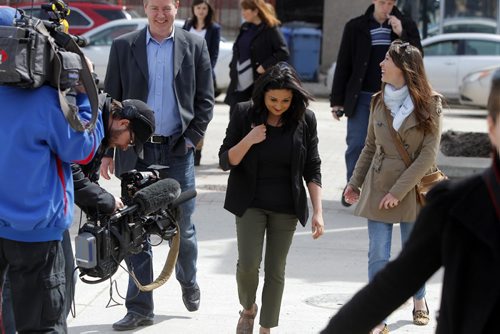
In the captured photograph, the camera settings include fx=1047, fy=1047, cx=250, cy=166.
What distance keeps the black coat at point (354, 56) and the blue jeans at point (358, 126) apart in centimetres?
5

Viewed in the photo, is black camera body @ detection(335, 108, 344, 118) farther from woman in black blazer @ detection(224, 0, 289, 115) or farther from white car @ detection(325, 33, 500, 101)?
Result: white car @ detection(325, 33, 500, 101)

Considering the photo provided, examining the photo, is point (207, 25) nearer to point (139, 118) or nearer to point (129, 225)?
point (139, 118)

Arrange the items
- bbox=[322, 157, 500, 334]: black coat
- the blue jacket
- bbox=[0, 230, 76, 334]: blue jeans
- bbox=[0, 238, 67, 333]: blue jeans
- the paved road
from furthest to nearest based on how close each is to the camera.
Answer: the paved road, bbox=[0, 230, 76, 334]: blue jeans, bbox=[0, 238, 67, 333]: blue jeans, the blue jacket, bbox=[322, 157, 500, 334]: black coat

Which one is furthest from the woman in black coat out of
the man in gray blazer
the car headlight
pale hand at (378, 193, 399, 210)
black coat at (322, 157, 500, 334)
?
the car headlight

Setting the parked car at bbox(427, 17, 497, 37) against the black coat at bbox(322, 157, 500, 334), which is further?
the parked car at bbox(427, 17, 497, 37)

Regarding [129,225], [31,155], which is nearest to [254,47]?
[129,225]

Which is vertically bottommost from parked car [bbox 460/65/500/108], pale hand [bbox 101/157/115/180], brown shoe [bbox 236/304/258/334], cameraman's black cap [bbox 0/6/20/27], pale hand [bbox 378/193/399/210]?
parked car [bbox 460/65/500/108]

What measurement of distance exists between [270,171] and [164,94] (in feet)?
3.47

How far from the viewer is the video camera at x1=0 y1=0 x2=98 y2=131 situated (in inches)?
158

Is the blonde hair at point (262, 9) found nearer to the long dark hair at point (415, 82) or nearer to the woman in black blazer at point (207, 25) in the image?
the woman in black blazer at point (207, 25)

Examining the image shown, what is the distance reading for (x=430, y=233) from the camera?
2.51m

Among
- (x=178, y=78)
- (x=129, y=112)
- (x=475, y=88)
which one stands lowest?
(x=475, y=88)

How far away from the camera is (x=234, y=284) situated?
23.6 feet

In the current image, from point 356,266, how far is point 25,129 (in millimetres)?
4142
